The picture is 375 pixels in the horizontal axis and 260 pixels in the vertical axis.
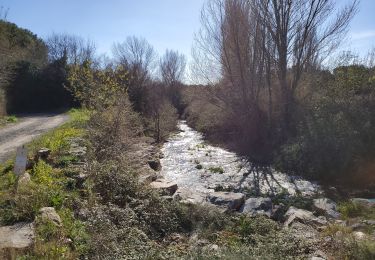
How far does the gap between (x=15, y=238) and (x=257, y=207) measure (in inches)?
233

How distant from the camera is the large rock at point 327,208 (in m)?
8.91

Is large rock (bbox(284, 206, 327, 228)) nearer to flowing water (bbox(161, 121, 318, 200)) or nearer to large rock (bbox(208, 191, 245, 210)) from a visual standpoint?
large rock (bbox(208, 191, 245, 210))

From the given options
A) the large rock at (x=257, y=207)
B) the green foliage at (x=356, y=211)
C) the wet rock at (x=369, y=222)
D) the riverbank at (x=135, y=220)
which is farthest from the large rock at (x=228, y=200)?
the wet rock at (x=369, y=222)

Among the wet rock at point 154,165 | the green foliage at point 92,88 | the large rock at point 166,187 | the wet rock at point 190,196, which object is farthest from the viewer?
the green foliage at point 92,88

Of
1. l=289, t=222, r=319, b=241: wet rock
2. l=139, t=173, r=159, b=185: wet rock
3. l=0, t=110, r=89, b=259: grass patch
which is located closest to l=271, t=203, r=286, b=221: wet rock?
l=289, t=222, r=319, b=241: wet rock

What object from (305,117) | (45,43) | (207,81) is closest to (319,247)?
(305,117)

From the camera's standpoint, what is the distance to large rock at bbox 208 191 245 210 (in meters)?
9.46

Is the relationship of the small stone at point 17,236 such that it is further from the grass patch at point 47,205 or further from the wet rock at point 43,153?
the wet rock at point 43,153

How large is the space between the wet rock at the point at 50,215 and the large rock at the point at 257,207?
15.3ft

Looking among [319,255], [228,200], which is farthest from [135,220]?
[228,200]

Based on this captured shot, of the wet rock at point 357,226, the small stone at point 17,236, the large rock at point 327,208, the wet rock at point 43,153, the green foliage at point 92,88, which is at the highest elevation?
the green foliage at point 92,88

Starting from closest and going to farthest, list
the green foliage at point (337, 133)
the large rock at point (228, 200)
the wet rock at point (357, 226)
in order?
the wet rock at point (357, 226)
the large rock at point (228, 200)
the green foliage at point (337, 133)

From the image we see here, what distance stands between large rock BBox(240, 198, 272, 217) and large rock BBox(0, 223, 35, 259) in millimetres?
5106

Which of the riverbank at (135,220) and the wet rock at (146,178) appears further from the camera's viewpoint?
the wet rock at (146,178)
